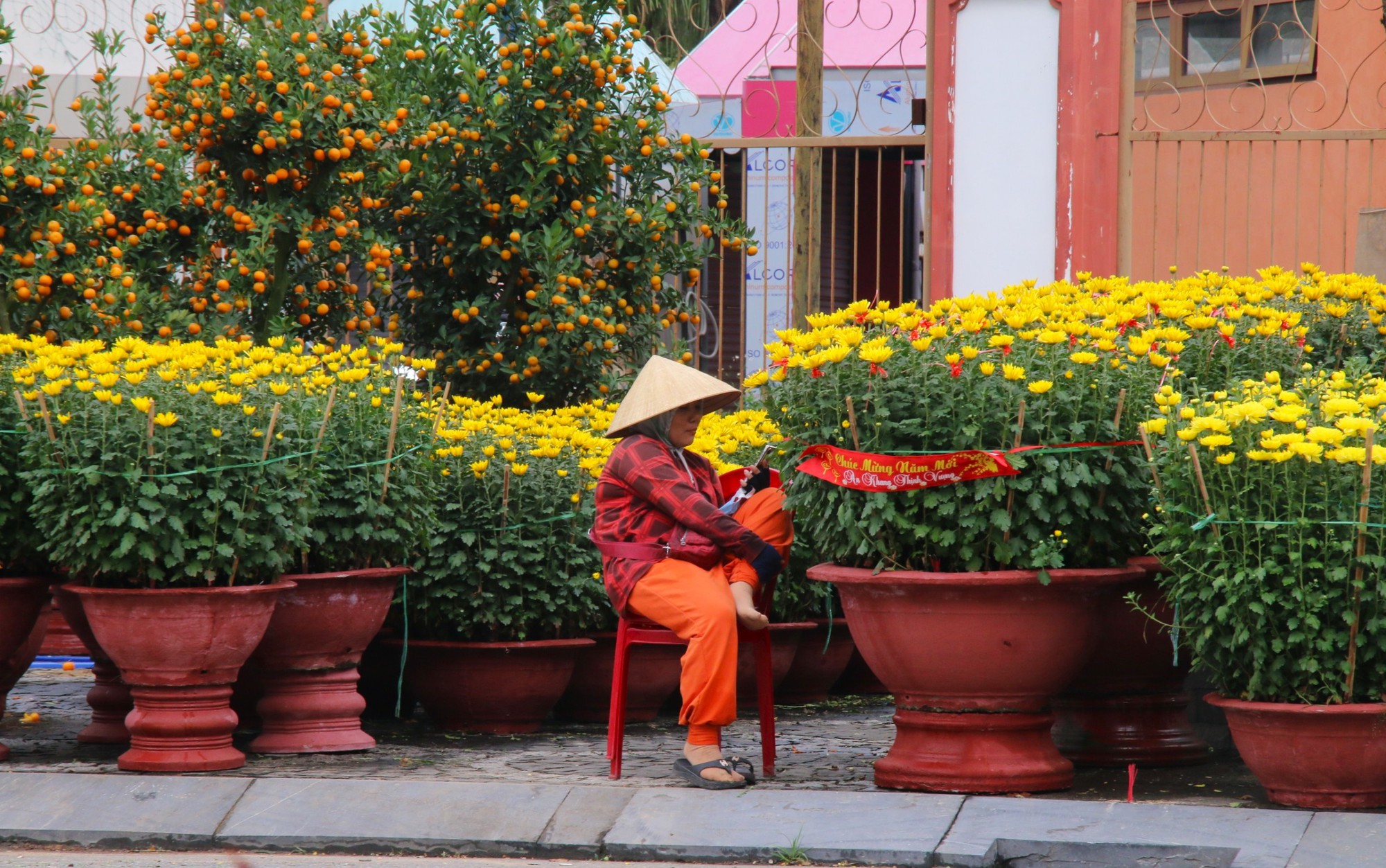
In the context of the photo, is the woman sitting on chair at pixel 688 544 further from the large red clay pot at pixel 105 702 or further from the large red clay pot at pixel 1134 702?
the large red clay pot at pixel 105 702

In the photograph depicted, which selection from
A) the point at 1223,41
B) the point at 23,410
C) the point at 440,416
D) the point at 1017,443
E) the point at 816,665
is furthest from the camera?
the point at 1223,41

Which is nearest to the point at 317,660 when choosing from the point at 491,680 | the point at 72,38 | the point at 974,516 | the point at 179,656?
the point at 179,656

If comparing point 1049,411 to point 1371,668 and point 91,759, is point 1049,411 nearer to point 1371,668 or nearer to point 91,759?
point 1371,668

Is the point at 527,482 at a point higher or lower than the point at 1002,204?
lower

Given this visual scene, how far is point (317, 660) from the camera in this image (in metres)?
5.14

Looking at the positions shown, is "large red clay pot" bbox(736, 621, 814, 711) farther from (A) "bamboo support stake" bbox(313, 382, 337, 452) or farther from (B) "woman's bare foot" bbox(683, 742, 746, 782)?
(A) "bamboo support stake" bbox(313, 382, 337, 452)

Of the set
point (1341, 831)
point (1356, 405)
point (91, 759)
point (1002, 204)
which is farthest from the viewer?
point (1002, 204)

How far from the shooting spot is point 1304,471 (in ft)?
12.8

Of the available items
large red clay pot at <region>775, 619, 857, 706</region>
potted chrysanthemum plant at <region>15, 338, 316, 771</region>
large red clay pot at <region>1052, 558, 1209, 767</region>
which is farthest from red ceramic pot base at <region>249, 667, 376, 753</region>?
large red clay pot at <region>1052, 558, 1209, 767</region>

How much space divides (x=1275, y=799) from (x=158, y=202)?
517cm

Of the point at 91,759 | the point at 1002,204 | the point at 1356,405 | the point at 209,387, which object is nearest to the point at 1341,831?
the point at 1356,405

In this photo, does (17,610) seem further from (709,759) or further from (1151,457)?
(1151,457)

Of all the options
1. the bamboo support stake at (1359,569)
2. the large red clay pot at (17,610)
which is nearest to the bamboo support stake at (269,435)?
the large red clay pot at (17,610)

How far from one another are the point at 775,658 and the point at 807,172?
3385 mm
